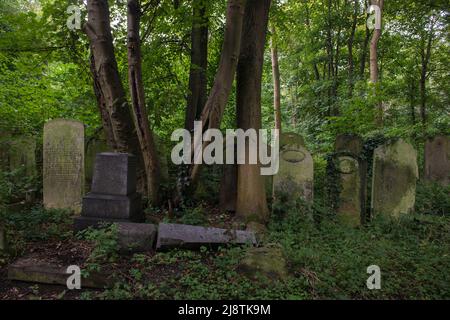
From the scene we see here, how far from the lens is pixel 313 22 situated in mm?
11844

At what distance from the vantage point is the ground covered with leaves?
3.00 m

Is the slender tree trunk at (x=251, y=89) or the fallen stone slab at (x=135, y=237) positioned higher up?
the slender tree trunk at (x=251, y=89)

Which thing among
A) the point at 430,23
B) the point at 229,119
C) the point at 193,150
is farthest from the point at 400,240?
the point at 430,23

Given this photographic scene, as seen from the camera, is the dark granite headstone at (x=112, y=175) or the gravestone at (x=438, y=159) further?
the gravestone at (x=438, y=159)

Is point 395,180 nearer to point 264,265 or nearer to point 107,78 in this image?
point 264,265

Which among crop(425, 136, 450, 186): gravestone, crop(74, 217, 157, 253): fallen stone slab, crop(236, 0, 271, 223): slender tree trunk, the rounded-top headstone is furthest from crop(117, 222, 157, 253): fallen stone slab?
crop(425, 136, 450, 186): gravestone

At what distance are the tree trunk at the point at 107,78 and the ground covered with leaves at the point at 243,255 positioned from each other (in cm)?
174

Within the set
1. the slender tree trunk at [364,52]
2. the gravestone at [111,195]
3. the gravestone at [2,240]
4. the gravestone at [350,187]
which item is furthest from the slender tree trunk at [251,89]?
the slender tree trunk at [364,52]

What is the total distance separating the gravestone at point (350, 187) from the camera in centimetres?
530

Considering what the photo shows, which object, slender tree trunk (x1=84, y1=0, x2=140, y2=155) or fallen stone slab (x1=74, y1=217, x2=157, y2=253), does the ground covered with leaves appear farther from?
slender tree trunk (x1=84, y1=0, x2=140, y2=155)

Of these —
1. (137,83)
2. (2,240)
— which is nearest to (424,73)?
(137,83)

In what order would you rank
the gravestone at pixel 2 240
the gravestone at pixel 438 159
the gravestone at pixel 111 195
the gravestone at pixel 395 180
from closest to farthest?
the gravestone at pixel 2 240 < the gravestone at pixel 111 195 < the gravestone at pixel 395 180 < the gravestone at pixel 438 159

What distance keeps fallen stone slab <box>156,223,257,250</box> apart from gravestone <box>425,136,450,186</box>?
5.97 metres

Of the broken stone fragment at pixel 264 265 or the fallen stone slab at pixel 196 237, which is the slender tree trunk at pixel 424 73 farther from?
the broken stone fragment at pixel 264 265
